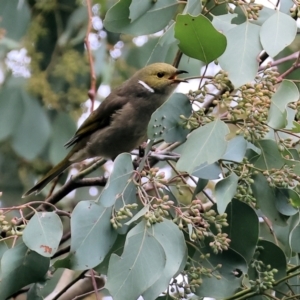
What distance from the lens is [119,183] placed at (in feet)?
7.54

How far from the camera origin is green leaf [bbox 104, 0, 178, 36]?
2768mm

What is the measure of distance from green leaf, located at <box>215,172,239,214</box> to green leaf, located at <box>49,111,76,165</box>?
6.91ft

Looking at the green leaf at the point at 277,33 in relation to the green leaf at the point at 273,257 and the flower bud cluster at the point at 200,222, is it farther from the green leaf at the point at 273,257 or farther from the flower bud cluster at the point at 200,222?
the green leaf at the point at 273,257

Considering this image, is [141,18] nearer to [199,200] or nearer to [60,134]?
[199,200]

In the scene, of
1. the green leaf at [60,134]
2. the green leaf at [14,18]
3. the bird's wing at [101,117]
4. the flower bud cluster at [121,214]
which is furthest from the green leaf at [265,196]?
the green leaf at [14,18]

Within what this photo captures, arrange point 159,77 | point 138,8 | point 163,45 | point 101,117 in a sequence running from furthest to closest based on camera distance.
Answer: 1. point 101,117
2. point 159,77
3. point 163,45
4. point 138,8

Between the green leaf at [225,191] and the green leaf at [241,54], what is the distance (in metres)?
0.32

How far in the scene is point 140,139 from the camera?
3.83m

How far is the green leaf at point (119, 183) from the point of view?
225 cm

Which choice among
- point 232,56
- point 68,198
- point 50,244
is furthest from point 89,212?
point 68,198

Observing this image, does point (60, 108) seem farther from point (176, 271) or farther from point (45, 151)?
point (176, 271)

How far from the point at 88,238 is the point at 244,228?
60 cm

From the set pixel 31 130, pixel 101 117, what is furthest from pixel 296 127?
pixel 31 130

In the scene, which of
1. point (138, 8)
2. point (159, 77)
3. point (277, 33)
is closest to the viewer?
point (277, 33)
